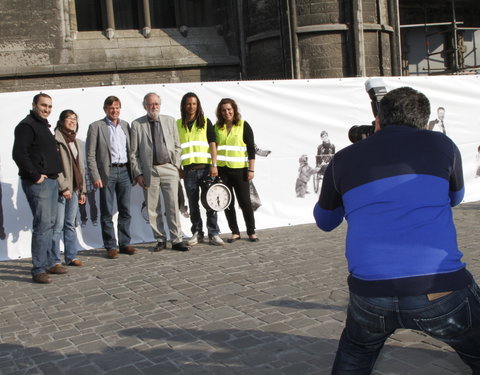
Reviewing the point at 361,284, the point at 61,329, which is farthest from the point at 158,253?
the point at 361,284

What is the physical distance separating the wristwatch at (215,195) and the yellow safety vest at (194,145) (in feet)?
1.06

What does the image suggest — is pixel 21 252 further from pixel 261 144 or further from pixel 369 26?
pixel 369 26

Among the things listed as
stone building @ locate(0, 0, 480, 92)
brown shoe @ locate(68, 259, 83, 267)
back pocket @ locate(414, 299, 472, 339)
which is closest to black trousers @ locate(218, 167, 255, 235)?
brown shoe @ locate(68, 259, 83, 267)

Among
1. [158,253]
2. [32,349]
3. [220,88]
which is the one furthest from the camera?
[220,88]

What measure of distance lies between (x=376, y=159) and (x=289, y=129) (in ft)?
22.3

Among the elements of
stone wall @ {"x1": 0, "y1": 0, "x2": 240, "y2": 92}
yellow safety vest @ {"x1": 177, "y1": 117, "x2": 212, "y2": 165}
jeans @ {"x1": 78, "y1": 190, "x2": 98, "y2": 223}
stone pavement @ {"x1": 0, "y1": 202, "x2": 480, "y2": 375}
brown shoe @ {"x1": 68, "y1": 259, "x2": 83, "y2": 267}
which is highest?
stone wall @ {"x1": 0, "y1": 0, "x2": 240, "y2": 92}

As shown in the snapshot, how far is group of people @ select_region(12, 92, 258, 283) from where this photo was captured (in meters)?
7.43

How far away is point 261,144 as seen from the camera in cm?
927

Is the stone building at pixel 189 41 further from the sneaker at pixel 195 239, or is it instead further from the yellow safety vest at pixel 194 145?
the sneaker at pixel 195 239

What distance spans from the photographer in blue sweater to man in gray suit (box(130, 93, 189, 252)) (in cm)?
539

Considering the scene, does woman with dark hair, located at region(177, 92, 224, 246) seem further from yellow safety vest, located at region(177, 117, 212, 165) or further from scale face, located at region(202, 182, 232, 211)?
scale face, located at region(202, 182, 232, 211)

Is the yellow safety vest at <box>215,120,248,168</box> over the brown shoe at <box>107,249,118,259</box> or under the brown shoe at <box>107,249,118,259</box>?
over

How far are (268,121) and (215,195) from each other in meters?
1.73

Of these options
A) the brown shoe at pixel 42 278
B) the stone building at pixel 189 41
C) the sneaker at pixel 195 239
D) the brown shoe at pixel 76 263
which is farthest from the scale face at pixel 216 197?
the stone building at pixel 189 41
